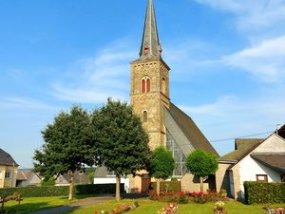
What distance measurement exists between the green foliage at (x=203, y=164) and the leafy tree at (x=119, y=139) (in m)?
6.87

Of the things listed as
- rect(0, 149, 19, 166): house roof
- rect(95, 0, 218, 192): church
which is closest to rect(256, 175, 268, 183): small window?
rect(95, 0, 218, 192): church

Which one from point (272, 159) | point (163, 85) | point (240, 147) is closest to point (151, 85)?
point (163, 85)

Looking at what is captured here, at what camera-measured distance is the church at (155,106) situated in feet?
160

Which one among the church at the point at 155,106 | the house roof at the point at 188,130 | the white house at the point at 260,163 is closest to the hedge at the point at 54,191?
the church at the point at 155,106

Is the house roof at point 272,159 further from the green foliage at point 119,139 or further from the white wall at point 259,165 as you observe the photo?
the green foliage at point 119,139

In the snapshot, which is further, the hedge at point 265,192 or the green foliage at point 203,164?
the green foliage at point 203,164

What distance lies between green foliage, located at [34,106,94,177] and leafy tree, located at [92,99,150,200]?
137cm

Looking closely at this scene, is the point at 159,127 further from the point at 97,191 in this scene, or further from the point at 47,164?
the point at 47,164

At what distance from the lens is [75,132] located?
36.2 metres

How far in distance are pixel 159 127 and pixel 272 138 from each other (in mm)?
20598

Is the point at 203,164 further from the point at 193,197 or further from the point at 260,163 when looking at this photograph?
the point at 193,197

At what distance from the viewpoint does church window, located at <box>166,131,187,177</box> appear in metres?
47.7

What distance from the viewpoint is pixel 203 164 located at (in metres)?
39.8

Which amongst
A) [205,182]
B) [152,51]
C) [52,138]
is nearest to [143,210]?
[52,138]
